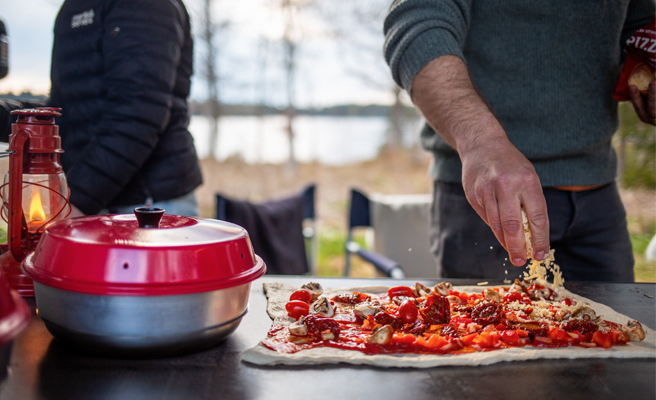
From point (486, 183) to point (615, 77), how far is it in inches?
45.9

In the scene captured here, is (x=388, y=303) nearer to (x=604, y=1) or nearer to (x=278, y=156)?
(x=604, y=1)

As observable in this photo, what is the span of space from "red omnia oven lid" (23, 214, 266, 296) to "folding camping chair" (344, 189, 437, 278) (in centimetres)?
255

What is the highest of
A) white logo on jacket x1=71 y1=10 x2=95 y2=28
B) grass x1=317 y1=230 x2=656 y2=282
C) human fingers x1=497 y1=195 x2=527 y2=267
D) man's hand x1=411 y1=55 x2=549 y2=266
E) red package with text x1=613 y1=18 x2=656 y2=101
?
white logo on jacket x1=71 y1=10 x2=95 y2=28

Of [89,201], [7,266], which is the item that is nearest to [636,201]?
[89,201]

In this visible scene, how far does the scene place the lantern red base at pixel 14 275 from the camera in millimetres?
1202

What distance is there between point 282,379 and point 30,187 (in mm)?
827

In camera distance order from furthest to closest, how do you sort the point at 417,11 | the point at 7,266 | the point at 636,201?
1. the point at 636,201
2. the point at 417,11
3. the point at 7,266

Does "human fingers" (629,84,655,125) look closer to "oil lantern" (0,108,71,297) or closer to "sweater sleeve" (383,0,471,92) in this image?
"sweater sleeve" (383,0,471,92)

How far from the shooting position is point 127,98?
1961 millimetres

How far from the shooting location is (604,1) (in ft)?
6.14

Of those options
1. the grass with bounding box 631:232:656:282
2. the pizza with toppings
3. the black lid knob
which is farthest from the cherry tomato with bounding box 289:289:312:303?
the grass with bounding box 631:232:656:282

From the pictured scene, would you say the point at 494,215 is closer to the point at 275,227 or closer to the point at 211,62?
the point at 275,227

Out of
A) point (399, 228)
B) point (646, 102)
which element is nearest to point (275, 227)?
point (399, 228)

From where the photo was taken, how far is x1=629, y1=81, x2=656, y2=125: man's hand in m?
1.72
